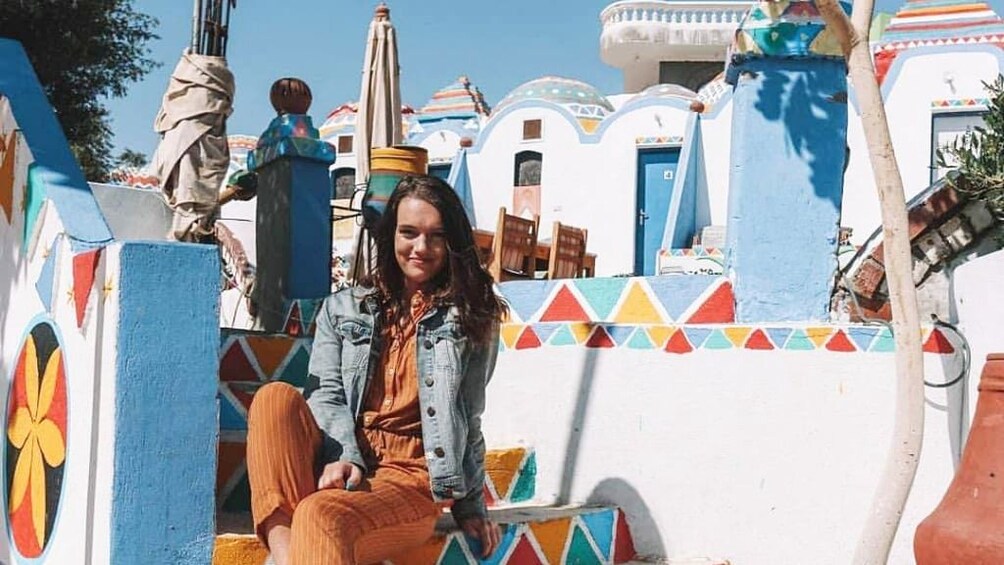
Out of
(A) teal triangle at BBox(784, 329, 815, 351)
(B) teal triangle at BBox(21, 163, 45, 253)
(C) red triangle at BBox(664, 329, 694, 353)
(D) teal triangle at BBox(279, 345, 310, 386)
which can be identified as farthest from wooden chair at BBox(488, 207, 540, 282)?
(B) teal triangle at BBox(21, 163, 45, 253)

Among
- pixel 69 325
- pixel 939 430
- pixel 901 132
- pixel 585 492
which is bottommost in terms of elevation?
pixel 585 492

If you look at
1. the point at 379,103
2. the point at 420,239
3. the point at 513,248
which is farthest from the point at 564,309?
the point at 513,248

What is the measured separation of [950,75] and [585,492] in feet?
35.5

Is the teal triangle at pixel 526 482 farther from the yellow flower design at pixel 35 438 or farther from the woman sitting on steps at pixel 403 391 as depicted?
the yellow flower design at pixel 35 438

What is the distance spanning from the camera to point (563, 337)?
170 inches

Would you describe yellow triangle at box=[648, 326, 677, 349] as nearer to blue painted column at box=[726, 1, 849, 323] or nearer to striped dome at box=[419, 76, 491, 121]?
blue painted column at box=[726, 1, 849, 323]

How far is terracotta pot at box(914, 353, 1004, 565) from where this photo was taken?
3006 millimetres

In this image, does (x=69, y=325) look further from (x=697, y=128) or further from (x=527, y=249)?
(x=697, y=128)

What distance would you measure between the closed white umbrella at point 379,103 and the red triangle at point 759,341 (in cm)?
525

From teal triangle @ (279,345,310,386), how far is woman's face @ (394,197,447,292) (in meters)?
1.59

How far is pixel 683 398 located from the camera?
3.99 meters

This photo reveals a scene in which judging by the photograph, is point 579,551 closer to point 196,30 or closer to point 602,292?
point 602,292

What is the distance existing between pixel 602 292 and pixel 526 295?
420mm

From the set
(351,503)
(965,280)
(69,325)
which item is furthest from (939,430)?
(69,325)
